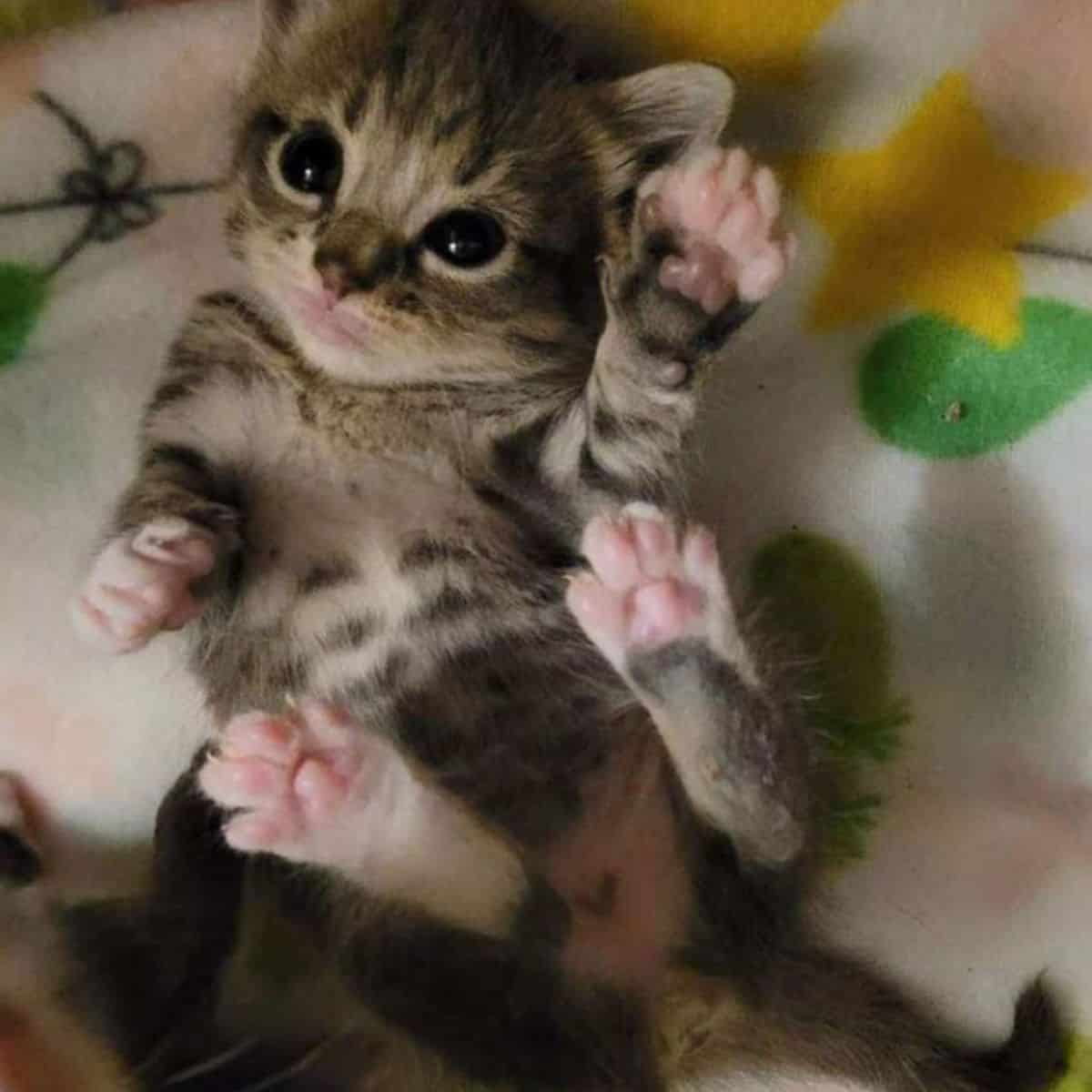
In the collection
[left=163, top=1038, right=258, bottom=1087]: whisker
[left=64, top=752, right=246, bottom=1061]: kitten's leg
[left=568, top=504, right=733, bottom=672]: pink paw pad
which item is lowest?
[left=163, top=1038, right=258, bottom=1087]: whisker

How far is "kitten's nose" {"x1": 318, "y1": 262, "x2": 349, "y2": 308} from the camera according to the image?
0.91m

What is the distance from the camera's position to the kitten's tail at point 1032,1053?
108 centimetres

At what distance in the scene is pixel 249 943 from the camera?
44.1 inches

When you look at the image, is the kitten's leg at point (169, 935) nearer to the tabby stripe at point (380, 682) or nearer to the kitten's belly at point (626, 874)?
the tabby stripe at point (380, 682)

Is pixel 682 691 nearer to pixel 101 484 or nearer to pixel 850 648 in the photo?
pixel 850 648

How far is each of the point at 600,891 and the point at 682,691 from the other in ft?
0.64

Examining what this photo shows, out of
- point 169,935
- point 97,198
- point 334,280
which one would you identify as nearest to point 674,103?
point 334,280

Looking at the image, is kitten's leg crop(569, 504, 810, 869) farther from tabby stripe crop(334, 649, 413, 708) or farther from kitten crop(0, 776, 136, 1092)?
kitten crop(0, 776, 136, 1092)

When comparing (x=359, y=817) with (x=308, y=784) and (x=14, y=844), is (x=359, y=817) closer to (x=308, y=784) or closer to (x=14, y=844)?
(x=308, y=784)

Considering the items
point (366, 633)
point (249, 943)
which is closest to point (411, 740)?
point (366, 633)

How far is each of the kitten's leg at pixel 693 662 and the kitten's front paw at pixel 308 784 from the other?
0.54ft

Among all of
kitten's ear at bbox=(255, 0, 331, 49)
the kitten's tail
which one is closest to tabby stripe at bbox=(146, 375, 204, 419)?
kitten's ear at bbox=(255, 0, 331, 49)

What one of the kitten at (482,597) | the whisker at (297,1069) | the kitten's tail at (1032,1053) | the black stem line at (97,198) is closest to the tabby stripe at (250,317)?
the kitten at (482,597)

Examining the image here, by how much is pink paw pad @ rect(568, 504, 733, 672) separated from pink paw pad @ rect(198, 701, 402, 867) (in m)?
0.17
